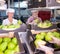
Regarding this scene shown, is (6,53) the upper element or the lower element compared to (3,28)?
lower

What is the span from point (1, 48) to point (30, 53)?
476 millimetres

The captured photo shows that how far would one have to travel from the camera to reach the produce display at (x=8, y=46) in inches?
73.6

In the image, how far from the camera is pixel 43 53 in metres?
1.48

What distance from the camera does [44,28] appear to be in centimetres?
257

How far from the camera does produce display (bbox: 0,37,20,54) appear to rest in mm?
1869

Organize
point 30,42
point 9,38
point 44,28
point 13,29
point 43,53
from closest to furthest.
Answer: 1. point 43,53
2. point 30,42
3. point 9,38
4. point 13,29
5. point 44,28

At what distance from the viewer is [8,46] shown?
1.94m

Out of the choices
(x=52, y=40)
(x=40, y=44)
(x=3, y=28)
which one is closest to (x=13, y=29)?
(x=3, y=28)

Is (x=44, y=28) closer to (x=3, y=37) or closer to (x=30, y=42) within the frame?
(x=3, y=37)

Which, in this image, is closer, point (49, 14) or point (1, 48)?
point (1, 48)

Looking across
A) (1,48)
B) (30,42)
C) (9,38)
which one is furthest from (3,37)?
(30,42)

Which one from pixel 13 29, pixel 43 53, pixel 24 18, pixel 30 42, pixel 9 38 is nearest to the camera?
pixel 43 53

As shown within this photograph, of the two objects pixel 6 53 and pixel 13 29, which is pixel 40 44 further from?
pixel 13 29

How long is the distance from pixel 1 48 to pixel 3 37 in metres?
0.22
